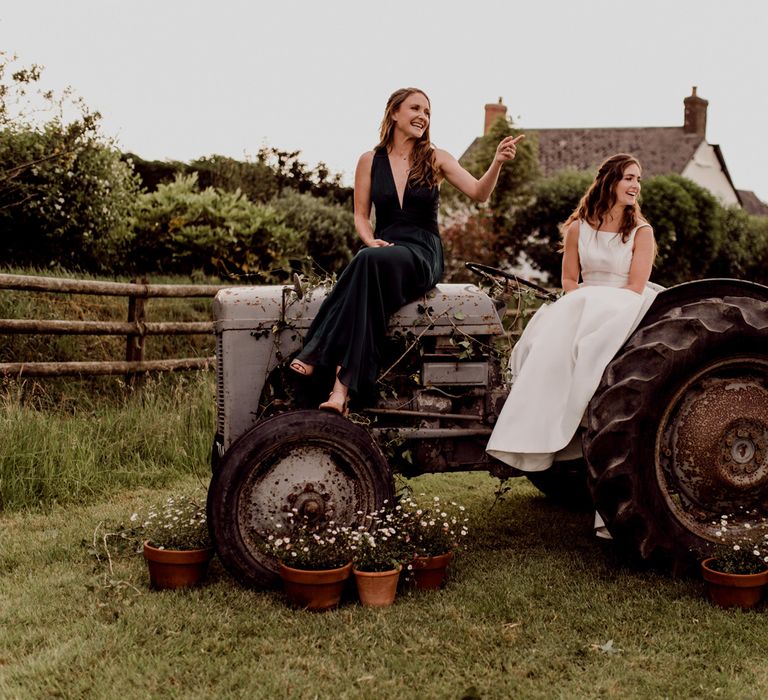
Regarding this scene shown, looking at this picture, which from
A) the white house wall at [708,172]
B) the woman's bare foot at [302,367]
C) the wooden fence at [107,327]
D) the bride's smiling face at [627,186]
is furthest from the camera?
the white house wall at [708,172]

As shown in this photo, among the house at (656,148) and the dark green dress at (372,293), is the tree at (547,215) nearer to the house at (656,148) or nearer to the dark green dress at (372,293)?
the house at (656,148)

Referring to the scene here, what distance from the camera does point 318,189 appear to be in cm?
2212

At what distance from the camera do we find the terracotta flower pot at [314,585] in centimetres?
342

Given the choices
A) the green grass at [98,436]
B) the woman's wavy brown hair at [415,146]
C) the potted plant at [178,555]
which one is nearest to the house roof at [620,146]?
the green grass at [98,436]

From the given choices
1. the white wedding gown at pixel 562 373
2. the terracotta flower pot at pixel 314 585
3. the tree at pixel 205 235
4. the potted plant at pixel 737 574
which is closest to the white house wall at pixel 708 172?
the tree at pixel 205 235

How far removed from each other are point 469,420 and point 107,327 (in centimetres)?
367

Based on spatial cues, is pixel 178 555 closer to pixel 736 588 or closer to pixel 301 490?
pixel 301 490

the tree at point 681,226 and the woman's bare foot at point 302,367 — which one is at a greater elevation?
the tree at point 681,226

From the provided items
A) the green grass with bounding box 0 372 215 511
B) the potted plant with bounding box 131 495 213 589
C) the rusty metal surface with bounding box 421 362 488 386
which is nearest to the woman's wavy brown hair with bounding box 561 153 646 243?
the rusty metal surface with bounding box 421 362 488 386

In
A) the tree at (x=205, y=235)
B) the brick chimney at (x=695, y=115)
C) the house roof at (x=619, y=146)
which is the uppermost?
the brick chimney at (x=695, y=115)

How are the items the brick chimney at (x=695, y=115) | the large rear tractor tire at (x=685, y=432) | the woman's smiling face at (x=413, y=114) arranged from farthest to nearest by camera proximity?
the brick chimney at (x=695, y=115) < the woman's smiling face at (x=413, y=114) < the large rear tractor tire at (x=685, y=432)

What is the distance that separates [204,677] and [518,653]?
112cm

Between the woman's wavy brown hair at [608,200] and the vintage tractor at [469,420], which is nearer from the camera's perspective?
the vintage tractor at [469,420]

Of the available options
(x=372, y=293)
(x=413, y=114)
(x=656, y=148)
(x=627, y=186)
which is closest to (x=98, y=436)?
(x=372, y=293)
